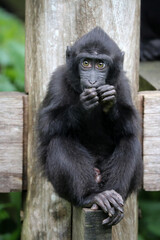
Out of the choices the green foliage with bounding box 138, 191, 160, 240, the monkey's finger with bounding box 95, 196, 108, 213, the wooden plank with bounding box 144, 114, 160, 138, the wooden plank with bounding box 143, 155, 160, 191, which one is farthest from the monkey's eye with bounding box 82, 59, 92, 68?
the green foliage with bounding box 138, 191, 160, 240

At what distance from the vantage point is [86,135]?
438 centimetres

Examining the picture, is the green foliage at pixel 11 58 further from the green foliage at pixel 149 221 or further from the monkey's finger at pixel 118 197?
the monkey's finger at pixel 118 197

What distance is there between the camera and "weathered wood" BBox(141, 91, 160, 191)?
184 inches

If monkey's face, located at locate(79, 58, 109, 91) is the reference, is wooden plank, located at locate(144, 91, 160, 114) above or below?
below

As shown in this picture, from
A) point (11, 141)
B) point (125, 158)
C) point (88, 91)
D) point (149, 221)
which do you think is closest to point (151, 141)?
point (125, 158)

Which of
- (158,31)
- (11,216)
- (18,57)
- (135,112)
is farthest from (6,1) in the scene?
(135,112)

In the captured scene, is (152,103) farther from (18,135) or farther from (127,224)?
(18,135)

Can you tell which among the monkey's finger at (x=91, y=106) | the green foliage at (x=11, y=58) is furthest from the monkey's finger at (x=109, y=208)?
the green foliage at (x=11, y=58)

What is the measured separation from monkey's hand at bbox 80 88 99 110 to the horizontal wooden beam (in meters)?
0.94

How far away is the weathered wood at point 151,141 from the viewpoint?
468cm

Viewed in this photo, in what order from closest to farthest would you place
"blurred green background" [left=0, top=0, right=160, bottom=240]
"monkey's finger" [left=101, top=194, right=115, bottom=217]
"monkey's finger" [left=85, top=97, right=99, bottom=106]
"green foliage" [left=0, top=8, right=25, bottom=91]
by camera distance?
"monkey's finger" [left=101, top=194, right=115, bottom=217], "monkey's finger" [left=85, top=97, right=99, bottom=106], "blurred green background" [left=0, top=0, right=160, bottom=240], "green foliage" [left=0, top=8, right=25, bottom=91]

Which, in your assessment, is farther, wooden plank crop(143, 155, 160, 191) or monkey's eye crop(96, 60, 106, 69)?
wooden plank crop(143, 155, 160, 191)

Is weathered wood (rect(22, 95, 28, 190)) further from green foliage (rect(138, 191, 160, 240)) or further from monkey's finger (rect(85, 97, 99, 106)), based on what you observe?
green foliage (rect(138, 191, 160, 240))

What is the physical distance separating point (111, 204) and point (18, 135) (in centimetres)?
131
